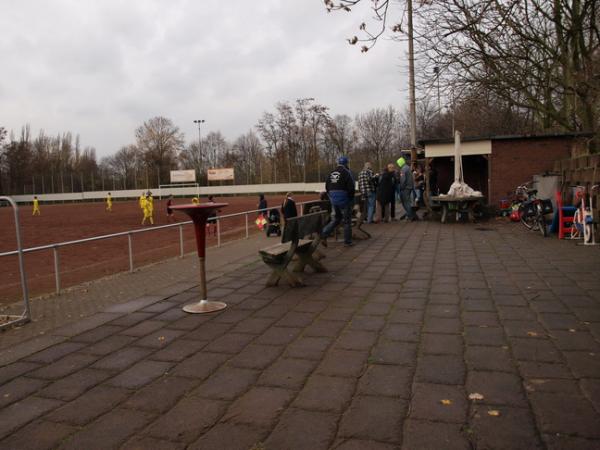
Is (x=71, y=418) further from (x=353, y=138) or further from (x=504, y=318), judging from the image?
(x=353, y=138)

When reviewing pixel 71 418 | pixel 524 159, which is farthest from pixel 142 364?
pixel 524 159

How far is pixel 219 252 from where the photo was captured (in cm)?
1055

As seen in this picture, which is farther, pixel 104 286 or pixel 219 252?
pixel 219 252

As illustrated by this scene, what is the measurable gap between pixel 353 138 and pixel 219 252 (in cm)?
5137

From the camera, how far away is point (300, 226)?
654 centimetres

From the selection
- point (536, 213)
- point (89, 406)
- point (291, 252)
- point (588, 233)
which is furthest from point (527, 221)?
point (89, 406)

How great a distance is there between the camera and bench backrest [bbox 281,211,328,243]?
6.22 metres

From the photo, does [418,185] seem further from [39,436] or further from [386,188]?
[39,436]

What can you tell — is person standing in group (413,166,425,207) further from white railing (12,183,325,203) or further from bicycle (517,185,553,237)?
white railing (12,183,325,203)

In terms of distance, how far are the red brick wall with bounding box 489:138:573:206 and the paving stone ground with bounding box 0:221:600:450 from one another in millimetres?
10458

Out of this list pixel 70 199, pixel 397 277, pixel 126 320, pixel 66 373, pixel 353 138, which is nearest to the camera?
pixel 66 373

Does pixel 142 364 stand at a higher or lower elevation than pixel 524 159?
lower

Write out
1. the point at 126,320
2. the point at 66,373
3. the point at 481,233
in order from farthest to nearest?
1. the point at 481,233
2. the point at 126,320
3. the point at 66,373

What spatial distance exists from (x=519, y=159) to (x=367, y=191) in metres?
5.56
